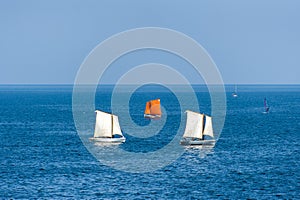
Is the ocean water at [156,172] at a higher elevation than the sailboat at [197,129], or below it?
below

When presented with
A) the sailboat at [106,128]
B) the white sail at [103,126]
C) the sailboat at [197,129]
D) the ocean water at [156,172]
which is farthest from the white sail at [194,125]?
the white sail at [103,126]

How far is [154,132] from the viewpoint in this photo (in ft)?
589

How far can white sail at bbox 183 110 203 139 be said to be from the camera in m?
143

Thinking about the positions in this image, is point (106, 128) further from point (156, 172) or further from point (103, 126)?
point (156, 172)

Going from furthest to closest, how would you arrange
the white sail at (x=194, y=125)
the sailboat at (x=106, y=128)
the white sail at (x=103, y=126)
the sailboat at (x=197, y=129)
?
1. the white sail at (x=103, y=126)
2. the sailboat at (x=106, y=128)
3. the white sail at (x=194, y=125)
4. the sailboat at (x=197, y=129)

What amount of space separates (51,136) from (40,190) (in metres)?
71.2

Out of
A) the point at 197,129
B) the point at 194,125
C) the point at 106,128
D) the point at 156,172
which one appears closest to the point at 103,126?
the point at 106,128

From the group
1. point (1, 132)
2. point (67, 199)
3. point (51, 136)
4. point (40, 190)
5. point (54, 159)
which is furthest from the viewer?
point (1, 132)

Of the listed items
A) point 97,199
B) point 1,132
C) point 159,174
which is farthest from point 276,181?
point 1,132

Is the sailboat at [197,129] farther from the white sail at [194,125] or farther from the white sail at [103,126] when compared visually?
the white sail at [103,126]

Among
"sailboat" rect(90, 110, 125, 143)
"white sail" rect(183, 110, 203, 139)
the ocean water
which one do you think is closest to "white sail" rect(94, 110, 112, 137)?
"sailboat" rect(90, 110, 125, 143)

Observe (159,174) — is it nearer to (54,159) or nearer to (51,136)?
(54,159)

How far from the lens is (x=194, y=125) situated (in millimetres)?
143375

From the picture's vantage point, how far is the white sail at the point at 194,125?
143000 mm
